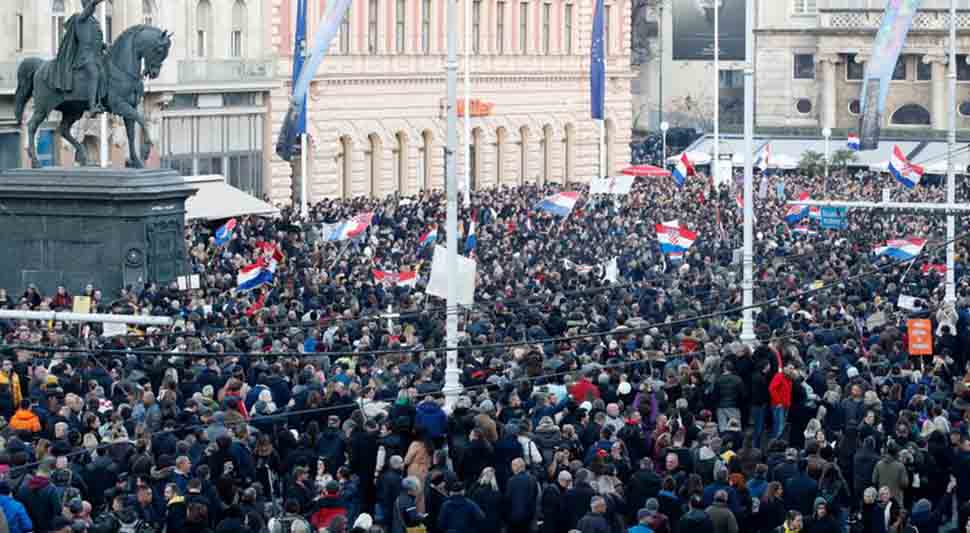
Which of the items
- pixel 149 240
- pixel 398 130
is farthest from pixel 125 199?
pixel 398 130

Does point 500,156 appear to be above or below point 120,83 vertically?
below

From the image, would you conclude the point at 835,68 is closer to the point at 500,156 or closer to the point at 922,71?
the point at 922,71

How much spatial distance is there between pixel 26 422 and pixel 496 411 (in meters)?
4.54

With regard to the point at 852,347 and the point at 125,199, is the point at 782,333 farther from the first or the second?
the point at 125,199

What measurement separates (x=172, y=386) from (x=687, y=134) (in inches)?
3054

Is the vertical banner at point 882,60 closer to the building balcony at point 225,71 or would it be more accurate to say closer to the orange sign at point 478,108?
the building balcony at point 225,71

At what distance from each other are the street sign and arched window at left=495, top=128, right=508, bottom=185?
30152mm

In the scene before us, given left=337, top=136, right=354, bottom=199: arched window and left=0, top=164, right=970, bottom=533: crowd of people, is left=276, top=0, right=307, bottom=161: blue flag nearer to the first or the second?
left=337, top=136, right=354, bottom=199: arched window

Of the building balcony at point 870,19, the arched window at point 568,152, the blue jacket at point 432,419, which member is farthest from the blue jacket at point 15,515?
the building balcony at point 870,19

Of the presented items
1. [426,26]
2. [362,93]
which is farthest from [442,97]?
[362,93]

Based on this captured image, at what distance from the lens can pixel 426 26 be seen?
263 feet

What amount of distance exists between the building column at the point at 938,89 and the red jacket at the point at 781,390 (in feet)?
240

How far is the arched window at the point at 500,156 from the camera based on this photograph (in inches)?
3346

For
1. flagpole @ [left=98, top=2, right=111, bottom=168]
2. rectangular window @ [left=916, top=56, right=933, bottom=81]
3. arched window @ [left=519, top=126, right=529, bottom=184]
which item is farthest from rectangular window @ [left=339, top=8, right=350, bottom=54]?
rectangular window @ [left=916, top=56, right=933, bottom=81]
